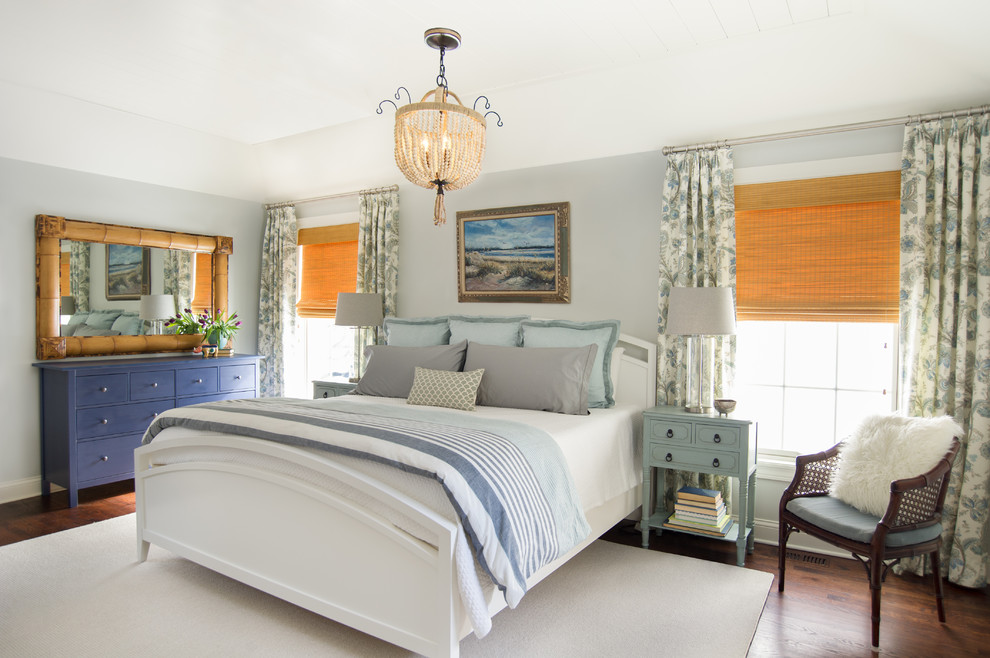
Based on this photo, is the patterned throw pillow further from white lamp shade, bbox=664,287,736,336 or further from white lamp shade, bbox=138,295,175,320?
white lamp shade, bbox=138,295,175,320

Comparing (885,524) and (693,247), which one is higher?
(693,247)

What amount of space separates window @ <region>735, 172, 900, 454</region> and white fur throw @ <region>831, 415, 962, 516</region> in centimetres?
48

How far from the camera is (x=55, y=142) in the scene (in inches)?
165

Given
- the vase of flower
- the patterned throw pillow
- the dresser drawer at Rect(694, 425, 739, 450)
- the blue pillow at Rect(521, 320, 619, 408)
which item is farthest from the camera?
the vase of flower

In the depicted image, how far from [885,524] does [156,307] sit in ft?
16.4

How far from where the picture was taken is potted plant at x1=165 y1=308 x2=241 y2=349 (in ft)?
16.8

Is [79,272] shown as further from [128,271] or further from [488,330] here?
[488,330]

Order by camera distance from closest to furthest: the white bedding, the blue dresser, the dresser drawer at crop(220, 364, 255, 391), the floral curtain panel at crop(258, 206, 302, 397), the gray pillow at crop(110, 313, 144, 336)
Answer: the white bedding, the blue dresser, the gray pillow at crop(110, 313, 144, 336), the dresser drawer at crop(220, 364, 255, 391), the floral curtain panel at crop(258, 206, 302, 397)

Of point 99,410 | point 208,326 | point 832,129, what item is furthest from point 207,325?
point 832,129

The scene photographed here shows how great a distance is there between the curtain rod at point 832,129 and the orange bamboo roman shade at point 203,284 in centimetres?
385

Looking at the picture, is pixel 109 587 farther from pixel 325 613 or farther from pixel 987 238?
pixel 987 238

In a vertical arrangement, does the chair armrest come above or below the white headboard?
below

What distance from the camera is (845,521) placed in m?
2.56

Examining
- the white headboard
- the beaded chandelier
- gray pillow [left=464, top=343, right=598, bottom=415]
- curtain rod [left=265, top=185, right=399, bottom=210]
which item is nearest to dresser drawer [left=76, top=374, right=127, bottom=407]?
curtain rod [left=265, top=185, right=399, bottom=210]
